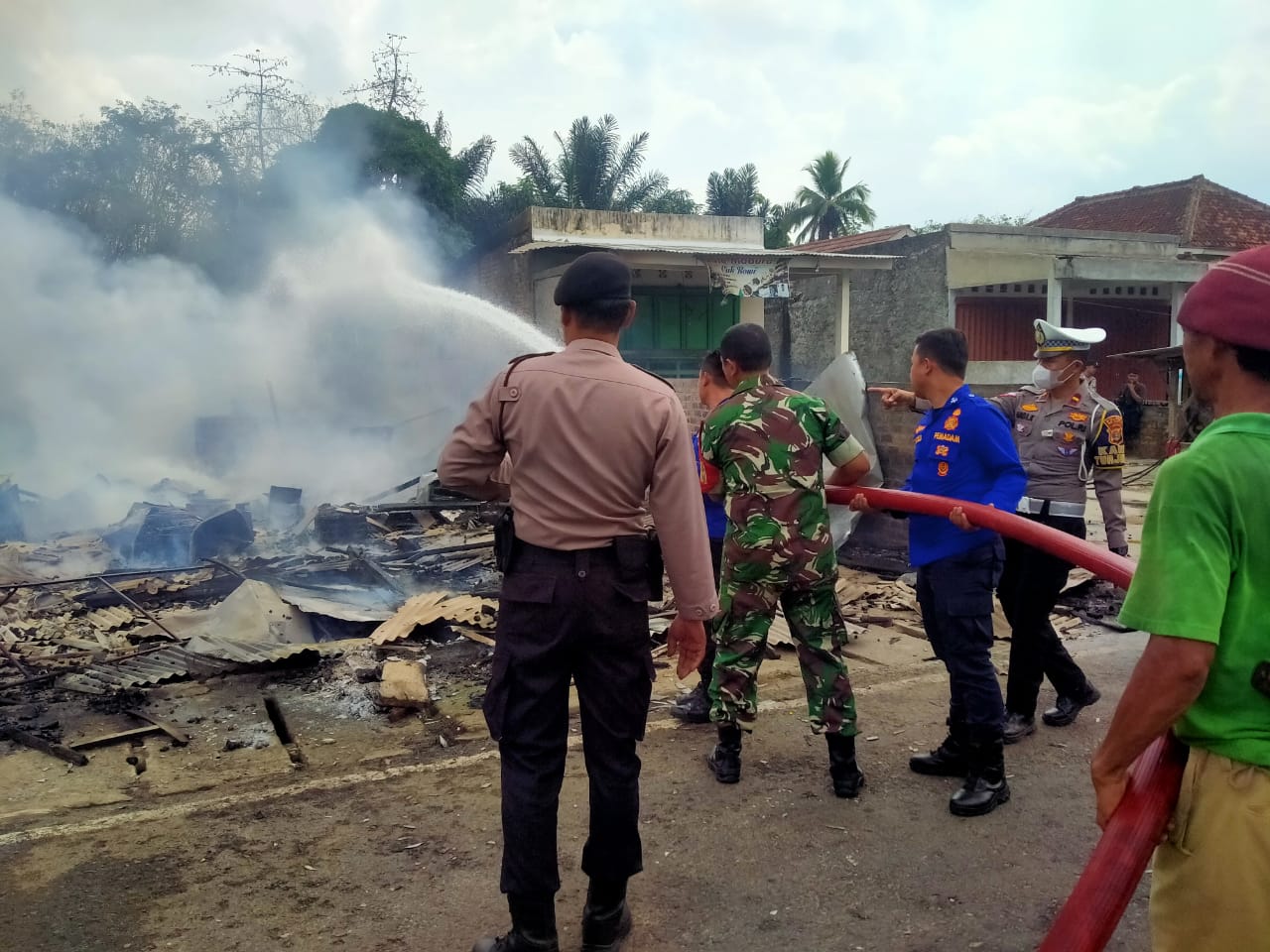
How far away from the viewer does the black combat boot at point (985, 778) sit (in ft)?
12.3

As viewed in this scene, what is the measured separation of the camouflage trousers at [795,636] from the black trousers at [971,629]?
1.39ft

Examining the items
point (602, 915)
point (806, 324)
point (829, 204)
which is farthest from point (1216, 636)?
point (829, 204)

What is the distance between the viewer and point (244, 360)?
18531 millimetres

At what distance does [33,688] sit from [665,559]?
4.81 meters

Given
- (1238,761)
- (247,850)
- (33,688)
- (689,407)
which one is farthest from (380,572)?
A: (689,407)

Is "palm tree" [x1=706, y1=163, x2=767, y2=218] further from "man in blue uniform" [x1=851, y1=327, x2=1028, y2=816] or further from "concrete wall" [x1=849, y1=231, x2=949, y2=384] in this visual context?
"man in blue uniform" [x1=851, y1=327, x2=1028, y2=816]

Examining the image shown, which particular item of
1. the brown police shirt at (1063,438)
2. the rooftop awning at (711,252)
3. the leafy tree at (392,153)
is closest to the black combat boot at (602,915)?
the brown police shirt at (1063,438)

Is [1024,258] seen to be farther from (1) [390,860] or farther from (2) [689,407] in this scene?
Result: (1) [390,860]

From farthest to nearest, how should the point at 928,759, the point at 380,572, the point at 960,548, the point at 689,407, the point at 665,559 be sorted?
1. the point at 689,407
2. the point at 380,572
3. the point at 928,759
4. the point at 960,548
5. the point at 665,559

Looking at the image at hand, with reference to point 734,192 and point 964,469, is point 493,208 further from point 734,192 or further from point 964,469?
point 964,469

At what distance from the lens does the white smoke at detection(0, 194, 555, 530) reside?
641 inches

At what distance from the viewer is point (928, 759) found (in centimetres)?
411

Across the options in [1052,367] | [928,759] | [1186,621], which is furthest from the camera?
[1052,367]

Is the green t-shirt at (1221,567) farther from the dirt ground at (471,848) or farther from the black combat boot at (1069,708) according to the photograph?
the black combat boot at (1069,708)
